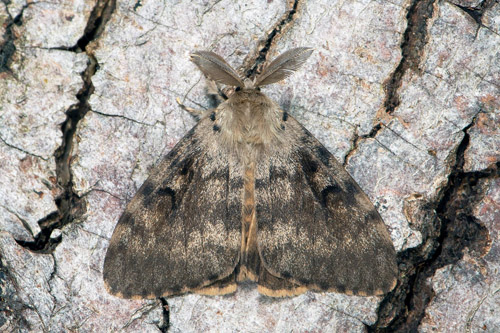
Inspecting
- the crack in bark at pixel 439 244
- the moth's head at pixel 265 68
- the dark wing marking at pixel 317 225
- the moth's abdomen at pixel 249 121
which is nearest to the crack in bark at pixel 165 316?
the dark wing marking at pixel 317 225

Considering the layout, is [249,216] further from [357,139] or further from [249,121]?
[357,139]

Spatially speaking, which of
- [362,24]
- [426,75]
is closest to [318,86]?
[362,24]

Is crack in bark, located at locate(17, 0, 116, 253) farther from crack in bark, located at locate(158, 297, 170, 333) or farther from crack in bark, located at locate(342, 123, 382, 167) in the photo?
crack in bark, located at locate(342, 123, 382, 167)

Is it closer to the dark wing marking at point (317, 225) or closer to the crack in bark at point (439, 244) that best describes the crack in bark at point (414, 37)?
the crack in bark at point (439, 244)

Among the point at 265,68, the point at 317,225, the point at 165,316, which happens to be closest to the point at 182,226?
the point at 165,316

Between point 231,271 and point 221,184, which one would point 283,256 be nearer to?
point 231,271
